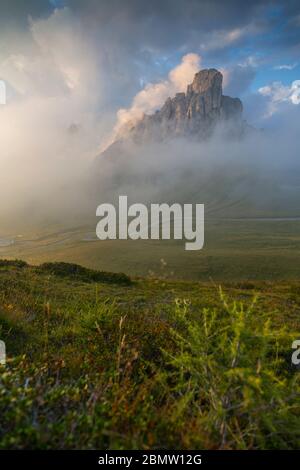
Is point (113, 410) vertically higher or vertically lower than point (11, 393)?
lower

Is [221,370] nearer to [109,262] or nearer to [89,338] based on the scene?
[89,338]

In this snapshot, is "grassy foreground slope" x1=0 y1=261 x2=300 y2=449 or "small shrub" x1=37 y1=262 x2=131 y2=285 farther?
"small shrub" x1=37 y1=262 x2=131 y2=285

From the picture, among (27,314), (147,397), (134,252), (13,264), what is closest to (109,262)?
(134,252)

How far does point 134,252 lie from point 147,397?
82.4 m

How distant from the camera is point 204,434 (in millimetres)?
3250

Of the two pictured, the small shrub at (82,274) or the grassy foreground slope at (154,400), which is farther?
the small shrub at (82,274)

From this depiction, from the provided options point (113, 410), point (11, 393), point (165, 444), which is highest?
point (11, 393)

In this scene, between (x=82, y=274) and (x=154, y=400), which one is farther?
(x=82, y=274)

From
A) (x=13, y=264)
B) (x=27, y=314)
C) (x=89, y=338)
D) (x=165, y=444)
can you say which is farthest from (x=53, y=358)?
(x=13, y=264)

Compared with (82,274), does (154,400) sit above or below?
below
